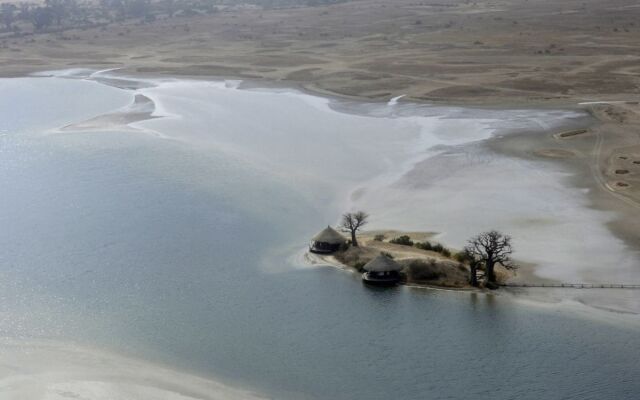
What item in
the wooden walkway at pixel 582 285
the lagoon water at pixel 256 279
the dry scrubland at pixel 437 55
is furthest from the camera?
the dry scrubland at pixel 437 55

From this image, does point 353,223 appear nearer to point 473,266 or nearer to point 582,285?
point 473,266

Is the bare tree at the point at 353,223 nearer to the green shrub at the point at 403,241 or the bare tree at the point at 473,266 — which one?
the green shrub at the point at 403,241

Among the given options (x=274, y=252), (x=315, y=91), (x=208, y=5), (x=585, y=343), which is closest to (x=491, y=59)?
(x=315, y=91)

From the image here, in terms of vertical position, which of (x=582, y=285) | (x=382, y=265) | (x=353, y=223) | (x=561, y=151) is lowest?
(x=582, y=285)

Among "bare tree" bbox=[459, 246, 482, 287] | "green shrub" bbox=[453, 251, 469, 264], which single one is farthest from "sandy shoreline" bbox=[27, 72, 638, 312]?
"green shrub" bbox=[453, 251, 469, 264]

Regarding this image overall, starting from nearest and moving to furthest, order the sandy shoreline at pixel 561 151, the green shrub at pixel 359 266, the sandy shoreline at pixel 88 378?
the sandy shoreline at pixel 88 378 < the green shrub at pixel 359 266 < the sandy shoreline at pixel 561 151

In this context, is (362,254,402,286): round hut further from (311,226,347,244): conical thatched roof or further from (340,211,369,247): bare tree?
(311,226,347,244): conical thatched roof

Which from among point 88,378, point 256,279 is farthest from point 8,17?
point 88,378

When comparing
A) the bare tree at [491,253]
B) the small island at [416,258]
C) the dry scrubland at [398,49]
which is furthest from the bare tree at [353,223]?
the dry scrubland at [398,49]
